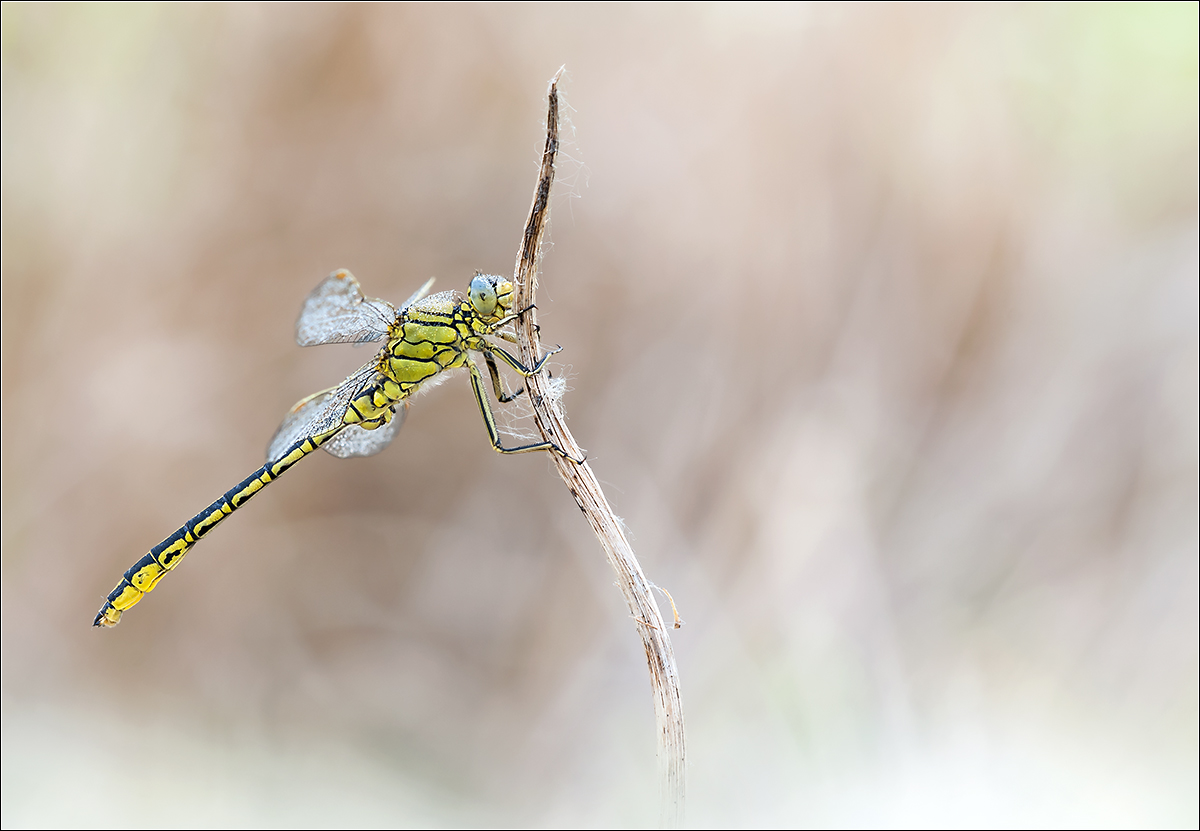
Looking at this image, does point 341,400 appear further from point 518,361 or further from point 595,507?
point 595,507

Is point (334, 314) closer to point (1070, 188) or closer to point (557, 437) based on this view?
point (557, 437)

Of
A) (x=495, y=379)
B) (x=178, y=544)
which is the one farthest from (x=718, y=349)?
(x=178, y=544)

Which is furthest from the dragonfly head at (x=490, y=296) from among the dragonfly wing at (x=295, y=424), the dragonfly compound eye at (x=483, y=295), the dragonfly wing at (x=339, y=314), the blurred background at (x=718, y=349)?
the blurred background at (x=718, y=349)

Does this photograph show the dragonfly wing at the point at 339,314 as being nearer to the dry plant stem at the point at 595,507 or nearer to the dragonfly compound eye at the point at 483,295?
the dragonfly compound eye at the point at 483,295

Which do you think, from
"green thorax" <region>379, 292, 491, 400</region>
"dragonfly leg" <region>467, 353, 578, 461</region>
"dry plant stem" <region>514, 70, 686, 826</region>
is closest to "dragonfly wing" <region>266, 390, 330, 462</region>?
"green thorax" <region>379, 292, 491, 400</region>

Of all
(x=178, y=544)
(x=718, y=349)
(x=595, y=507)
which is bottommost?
(x=595, y=507)

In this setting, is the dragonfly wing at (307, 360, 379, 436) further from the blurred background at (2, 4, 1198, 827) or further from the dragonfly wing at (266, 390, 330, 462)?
the blurred background at (2, 4, 1198, 827)
